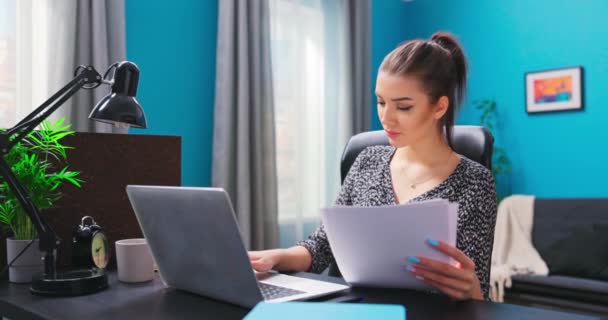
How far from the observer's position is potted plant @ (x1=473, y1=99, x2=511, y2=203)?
12.0 ft

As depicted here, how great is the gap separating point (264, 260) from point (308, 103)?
7.80 feet

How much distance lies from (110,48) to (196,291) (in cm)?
177

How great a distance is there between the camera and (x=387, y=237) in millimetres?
917

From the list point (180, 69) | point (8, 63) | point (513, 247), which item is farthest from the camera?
point (513, 247)

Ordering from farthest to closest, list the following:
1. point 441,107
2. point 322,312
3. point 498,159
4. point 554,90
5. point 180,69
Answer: point 498,159
point 554,90
point 180,69
point 441,107
point 322,312

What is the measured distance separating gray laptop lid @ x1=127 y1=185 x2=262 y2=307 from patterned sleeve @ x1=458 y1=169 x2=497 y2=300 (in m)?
0.59

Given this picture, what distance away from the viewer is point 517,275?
9.65ft

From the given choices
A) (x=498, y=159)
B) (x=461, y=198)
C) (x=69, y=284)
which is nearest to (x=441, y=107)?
(x=461, y=198)

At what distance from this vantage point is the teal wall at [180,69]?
8.87 feet

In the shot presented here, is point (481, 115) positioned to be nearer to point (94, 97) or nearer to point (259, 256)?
point (94, 97)

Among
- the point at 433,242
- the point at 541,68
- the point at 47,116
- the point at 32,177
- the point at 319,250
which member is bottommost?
the point at 319,250

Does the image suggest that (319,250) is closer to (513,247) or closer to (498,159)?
(513,247)

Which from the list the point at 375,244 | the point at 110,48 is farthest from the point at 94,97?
the point at 375,244

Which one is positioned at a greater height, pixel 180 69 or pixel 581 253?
pixel 180 69
